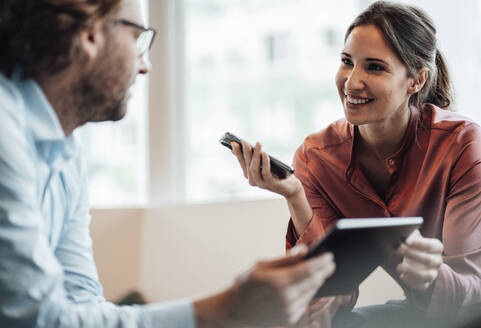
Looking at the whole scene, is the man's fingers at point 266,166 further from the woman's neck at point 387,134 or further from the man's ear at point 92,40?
the man's ear at point 92,40

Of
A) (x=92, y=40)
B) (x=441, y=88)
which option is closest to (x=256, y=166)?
(x=92, y=40)

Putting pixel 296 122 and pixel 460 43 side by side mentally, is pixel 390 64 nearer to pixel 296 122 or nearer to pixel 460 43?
pixel 460 43

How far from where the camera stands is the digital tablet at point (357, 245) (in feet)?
2.40

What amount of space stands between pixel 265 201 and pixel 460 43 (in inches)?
41.8

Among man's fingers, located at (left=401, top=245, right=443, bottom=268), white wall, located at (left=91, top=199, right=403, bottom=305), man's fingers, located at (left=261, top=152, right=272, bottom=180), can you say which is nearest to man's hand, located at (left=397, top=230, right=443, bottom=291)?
man's fingers, located at (left=401, top=245, right=443, bottom=268)

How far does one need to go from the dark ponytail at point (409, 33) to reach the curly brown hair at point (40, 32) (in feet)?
3.04

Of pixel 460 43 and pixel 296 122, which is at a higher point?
pixel 460 43

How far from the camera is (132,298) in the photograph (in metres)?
2.36

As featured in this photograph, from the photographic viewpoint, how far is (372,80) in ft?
4.77

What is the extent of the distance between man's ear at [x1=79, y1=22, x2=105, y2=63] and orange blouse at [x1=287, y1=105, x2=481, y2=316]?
2.47 ft

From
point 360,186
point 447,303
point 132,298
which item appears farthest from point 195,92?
point 447,303

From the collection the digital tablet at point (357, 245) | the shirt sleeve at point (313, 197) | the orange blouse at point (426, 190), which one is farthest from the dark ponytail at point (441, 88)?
the digital tablet at point (357, 245)

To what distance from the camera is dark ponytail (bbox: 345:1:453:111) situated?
4.73 feet

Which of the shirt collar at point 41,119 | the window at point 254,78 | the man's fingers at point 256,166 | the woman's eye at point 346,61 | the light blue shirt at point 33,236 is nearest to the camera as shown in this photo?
the light blue shirt at point 33,236
